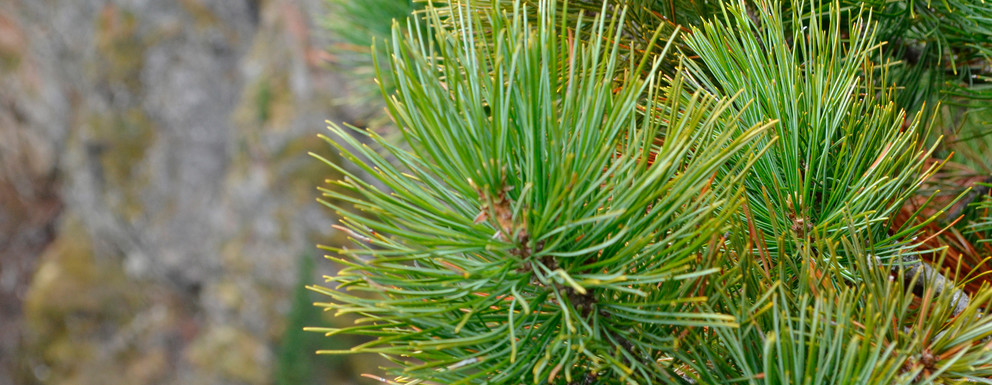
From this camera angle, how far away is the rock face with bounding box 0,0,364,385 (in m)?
2.93

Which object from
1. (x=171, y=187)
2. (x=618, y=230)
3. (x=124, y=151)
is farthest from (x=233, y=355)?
(x=618, y=230)

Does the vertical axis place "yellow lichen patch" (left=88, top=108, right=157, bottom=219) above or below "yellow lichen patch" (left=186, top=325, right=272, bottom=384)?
above

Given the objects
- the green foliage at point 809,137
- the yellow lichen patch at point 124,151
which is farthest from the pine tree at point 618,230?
the yellow lichen patch at point 124,151

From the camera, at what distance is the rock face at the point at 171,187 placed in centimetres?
293

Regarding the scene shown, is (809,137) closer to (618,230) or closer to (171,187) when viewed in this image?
(618,230)

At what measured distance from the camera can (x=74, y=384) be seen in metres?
3.65

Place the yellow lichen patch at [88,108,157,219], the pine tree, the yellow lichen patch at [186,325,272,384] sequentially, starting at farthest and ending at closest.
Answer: the yellow lichen patch at [88,108,157,219] < the yellow lichen patch at [186,325,272,384] < the pine tree

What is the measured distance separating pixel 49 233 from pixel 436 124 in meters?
5.33

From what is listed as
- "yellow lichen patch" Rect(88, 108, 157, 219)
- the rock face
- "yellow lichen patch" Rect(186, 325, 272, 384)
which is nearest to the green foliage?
the rock face

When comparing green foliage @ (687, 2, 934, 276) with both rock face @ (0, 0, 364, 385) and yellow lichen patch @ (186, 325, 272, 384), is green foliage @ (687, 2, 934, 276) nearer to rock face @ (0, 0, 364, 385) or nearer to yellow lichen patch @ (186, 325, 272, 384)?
rock face @ (0, 0, 364, 385)

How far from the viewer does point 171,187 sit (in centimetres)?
348

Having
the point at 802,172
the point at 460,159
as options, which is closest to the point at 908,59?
the point at 802,172

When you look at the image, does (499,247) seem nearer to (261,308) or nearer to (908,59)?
(908,59)

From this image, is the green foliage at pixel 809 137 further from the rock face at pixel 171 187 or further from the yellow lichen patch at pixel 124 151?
the yellow lichen patch at pixel 124 151
